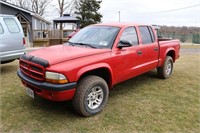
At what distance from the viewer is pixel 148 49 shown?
521cm

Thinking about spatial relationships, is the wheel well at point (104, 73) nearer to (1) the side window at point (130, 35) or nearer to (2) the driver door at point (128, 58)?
(2) the driver door at point (128, 58)

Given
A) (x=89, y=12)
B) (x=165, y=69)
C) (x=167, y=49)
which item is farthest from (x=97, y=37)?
(x=89, y=12)

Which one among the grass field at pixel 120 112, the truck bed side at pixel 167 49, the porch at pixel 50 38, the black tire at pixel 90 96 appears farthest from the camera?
the porch at pixel 50 38

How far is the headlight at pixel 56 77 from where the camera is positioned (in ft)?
10.6

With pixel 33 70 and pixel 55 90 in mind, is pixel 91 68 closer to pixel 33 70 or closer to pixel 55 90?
pixel 55 90

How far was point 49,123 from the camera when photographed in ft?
11.3

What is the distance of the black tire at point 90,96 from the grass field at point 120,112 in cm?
15

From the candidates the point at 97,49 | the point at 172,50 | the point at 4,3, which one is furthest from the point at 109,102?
the point at 4,3

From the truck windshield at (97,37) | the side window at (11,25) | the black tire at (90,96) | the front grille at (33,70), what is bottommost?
the black tire at (90,96)

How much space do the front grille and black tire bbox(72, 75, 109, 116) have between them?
691 mm

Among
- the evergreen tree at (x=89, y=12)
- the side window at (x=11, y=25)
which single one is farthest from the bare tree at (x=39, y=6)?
the side window at (x=11, y=25)

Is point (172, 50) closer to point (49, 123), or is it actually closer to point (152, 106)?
point (152, 106)

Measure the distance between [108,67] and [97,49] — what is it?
431 mm

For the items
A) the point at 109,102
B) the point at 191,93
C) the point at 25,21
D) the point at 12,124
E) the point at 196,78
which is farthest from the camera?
the point at 25,21
